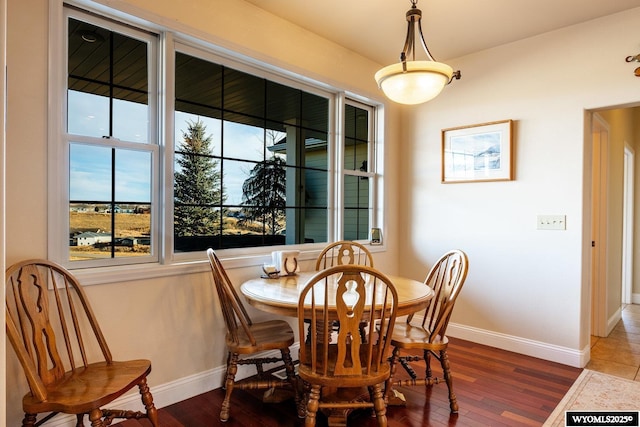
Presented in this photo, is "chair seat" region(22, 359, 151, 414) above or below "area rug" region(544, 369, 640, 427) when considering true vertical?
above

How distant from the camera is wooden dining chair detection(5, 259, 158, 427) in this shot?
144 centimetres

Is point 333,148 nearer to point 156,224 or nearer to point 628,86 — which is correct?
point 156,224

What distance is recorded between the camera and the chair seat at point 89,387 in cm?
142

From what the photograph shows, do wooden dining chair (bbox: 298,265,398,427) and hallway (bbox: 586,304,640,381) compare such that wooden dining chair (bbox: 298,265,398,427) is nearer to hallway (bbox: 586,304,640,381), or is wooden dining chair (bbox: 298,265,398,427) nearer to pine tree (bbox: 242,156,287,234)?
pine tree (bbox: 242,156,287,234)

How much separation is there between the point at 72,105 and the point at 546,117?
3305mm

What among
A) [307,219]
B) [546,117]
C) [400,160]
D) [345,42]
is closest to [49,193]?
[307,219]

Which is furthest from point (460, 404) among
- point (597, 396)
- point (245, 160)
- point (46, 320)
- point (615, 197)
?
point (615, 197)

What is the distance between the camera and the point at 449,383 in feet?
7.06

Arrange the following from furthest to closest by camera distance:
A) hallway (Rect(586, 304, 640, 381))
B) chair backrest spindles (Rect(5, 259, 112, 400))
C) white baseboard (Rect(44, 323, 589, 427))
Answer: hallway (Rect(586, 304, 640, 381)) < white baseboard (Rect(44, 323, 589, 427)) < chair backrest spindles (Rect(5, 259, 112, 400))

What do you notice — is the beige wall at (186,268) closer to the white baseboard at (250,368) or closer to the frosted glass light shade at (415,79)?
the white baseboard at (250,368)

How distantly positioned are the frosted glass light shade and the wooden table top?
1.09 metres

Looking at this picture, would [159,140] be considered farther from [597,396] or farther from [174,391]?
[597,396]

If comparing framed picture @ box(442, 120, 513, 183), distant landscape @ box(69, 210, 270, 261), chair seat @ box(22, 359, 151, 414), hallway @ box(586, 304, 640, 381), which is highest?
framed picture @ box(442, 120, 513, 183)

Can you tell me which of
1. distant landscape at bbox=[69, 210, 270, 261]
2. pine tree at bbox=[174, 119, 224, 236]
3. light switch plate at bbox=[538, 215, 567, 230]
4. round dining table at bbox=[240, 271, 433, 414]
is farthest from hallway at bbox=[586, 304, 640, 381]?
distant landscape at bbox=[69, 210, 270, 261]
